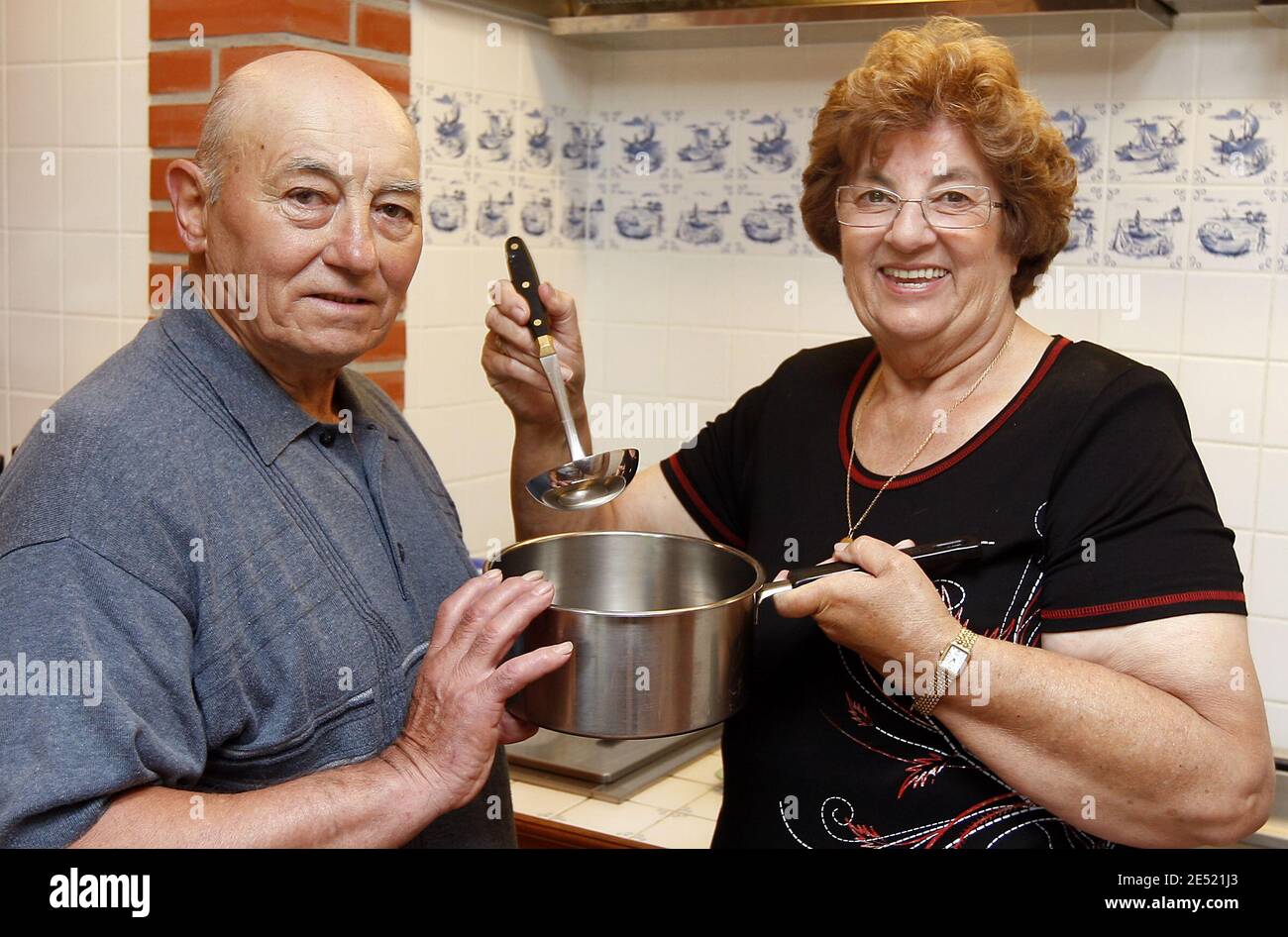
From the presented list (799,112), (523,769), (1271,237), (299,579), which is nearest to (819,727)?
(299,579)

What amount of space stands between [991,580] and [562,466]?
0.45 metres

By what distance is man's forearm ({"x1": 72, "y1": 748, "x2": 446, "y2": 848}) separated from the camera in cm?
91

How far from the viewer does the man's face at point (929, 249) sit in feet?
4.00

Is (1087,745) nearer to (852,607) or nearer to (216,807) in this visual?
(852,607)

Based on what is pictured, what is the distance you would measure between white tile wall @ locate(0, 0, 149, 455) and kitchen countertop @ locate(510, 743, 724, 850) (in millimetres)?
947

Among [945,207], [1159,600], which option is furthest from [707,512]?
[1159,600]

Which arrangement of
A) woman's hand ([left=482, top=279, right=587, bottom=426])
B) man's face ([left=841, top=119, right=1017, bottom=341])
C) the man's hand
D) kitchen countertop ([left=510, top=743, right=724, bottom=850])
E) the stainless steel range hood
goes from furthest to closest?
the stainless steel range hood < kitchen countertop ([left=510, top=743, right=724, bottom=850]) < woman's hand ([left=482, top=279, right=587, bottom=426]) < man's face ([left=841, top=119, right=1017, bottom=341]) < the man's hand

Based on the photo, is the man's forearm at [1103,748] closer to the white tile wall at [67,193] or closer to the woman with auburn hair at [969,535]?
the woman with auburn hair at [969,535]

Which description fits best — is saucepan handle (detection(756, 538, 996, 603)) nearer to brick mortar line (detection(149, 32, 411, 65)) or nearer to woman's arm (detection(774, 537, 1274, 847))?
woman's arm (detection(774, 537, 1274, 847))

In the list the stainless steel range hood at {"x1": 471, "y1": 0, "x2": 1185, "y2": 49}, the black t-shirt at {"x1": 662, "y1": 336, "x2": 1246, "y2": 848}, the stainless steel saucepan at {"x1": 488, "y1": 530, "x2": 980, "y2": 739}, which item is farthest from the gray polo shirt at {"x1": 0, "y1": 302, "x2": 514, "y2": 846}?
the stainless steel range hood at {"x1": 471, "y1": 0, "x2": 1185, "y2": 49}

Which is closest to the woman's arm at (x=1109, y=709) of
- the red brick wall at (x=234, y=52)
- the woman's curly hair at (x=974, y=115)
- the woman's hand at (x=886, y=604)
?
the woman's hand at (x=886, y=604)

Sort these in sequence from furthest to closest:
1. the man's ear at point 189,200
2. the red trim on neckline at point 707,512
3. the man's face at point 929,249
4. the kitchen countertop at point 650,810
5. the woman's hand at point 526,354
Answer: the kitchen countertop at point 650,810, the red trim on neckline at point 707,512, the woman's hand at point 526,354, the man's face at point 929,249, the man's ear at point 189,200

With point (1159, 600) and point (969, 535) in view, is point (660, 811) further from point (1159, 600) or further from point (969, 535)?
point (1159, 600)

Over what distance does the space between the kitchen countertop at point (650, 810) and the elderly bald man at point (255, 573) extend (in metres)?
0.47
